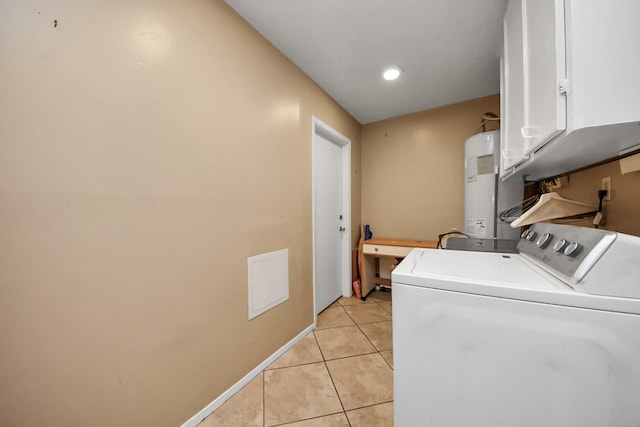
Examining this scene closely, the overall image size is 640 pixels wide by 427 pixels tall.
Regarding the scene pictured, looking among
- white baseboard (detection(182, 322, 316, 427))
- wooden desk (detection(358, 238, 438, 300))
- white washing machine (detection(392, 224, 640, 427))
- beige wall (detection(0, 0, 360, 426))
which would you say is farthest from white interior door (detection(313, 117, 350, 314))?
white washing machine (detection(392, 224, 640, 427))

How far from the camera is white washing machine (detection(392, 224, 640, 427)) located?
0.54 meters

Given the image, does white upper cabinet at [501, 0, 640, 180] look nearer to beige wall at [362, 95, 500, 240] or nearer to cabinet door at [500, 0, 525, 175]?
cabinet door at [500, 0, 525, 175]

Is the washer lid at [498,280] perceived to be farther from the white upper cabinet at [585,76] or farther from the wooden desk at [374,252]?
the wooden desk at [374,252]

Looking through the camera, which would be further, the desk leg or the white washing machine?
the desk leg

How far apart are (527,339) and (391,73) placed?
215cm

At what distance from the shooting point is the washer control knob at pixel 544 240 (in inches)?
33.2

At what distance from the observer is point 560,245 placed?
745mm

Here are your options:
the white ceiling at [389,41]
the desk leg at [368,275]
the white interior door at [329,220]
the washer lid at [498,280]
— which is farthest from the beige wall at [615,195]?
the desk leg at [368,275]

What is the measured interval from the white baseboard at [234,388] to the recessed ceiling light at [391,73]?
2.48 meters

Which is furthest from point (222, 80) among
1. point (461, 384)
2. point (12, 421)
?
point (461, 384)

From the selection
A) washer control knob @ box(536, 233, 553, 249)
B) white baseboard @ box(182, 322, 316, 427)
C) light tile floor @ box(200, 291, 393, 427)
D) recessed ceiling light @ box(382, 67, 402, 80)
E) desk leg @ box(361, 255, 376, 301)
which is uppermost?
recessed ceiling light @ box(382, 67, 402, 80)

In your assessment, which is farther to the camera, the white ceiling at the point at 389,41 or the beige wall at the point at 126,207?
the white ceiling at the point at 389,41

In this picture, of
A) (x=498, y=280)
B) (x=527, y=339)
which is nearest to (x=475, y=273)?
(x=498, y=280)

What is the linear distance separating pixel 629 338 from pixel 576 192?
1124 millimetres
